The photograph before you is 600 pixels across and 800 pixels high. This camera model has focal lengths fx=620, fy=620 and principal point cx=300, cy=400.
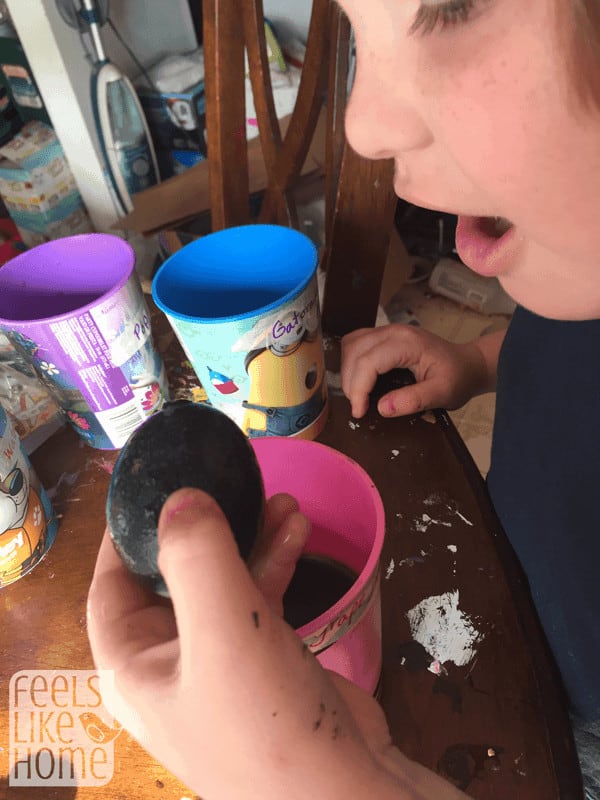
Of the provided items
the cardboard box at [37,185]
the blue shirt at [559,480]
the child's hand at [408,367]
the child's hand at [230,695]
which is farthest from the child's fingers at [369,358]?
the cardboard box at [37,185]

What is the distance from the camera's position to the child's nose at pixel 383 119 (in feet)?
0.98

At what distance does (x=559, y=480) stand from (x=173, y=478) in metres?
0.37

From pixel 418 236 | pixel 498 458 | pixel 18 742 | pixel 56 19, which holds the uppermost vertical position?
pixel 56 19

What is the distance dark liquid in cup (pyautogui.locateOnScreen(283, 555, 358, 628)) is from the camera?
0.40 meters

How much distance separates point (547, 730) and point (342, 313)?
44cm

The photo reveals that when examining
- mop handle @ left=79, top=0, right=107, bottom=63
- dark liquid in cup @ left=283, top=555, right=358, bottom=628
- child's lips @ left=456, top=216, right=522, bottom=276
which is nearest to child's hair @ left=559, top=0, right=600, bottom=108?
child's lips @ left=456, top=216, right=522, bottom=276

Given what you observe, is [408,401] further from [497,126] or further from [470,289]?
[470,289]

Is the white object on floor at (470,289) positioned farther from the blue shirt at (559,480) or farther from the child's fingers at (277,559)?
the child's fingers at (277,559)

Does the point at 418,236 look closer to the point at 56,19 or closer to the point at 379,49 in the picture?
the point at 56,19

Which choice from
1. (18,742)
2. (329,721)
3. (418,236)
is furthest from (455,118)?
(418,236)

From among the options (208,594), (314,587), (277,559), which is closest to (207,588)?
(208,594)

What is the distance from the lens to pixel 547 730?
1.26 ft

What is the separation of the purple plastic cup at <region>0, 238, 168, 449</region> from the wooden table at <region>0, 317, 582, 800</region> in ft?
0.19

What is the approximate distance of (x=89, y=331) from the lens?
1.63ft
